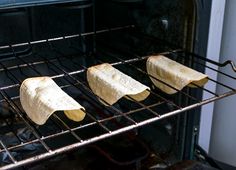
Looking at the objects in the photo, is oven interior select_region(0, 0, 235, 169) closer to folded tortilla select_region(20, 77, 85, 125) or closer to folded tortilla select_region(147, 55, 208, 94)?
folded tortilla select_region(147, 55, 208, 94)

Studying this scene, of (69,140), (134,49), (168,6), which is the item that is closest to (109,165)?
(69,140)

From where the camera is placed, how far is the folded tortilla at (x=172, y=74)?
2.52 ft

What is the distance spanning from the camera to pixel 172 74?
789 millimetres

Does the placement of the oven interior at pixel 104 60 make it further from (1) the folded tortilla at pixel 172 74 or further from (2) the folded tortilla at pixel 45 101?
(2) the folded tortilla at pixel 45 101

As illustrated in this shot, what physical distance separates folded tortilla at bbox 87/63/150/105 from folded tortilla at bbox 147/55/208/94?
72 millimetres

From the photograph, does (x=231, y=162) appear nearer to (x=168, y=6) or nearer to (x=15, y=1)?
(x=168, y=6)

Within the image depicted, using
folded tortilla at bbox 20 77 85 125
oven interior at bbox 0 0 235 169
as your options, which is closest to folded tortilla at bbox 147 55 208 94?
oven interior at bbox 0 0 235 169

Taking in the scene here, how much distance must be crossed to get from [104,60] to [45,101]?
19.7 inches

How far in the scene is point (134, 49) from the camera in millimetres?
1035

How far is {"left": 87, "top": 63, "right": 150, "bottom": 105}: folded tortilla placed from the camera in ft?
2.30

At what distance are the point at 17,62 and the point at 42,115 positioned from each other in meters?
0.42

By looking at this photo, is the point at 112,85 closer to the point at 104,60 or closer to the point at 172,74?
the point at 172,74

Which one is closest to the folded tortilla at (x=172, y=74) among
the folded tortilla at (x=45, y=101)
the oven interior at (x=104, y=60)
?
the oven interior at (x=104, y=60)

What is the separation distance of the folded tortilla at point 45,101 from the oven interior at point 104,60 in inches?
7.6
